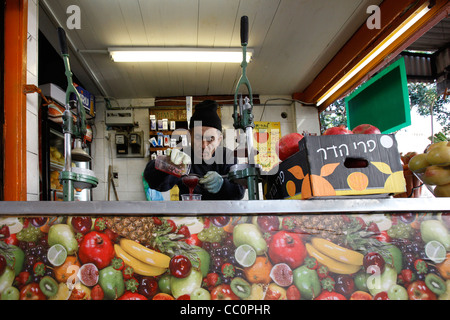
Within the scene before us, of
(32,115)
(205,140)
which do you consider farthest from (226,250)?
(32,115)

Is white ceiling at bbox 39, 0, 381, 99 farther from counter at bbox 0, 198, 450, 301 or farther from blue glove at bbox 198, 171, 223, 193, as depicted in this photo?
counter at bbox 0, 198, 450, 301

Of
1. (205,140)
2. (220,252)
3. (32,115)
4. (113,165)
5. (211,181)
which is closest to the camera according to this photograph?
(220,252)

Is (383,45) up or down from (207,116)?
up

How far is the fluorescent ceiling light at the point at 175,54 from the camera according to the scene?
3838 millimetres

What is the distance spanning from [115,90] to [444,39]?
473cm

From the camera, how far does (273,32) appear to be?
3.64 meters

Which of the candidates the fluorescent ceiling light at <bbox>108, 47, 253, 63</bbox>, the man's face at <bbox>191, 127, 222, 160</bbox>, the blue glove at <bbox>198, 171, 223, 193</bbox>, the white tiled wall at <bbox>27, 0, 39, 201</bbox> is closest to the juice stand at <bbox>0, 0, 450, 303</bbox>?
the blue glove at <bbox>198, 171, 223, 193</bbox>

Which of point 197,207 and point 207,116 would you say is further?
point 207,116

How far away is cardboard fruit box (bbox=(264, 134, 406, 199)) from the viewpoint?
972 millimetres

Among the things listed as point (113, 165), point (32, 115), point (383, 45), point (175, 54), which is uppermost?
point (175, 54)

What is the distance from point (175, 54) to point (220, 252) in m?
3.46

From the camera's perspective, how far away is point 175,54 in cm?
392

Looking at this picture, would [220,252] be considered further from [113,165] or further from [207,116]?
[113,165]
